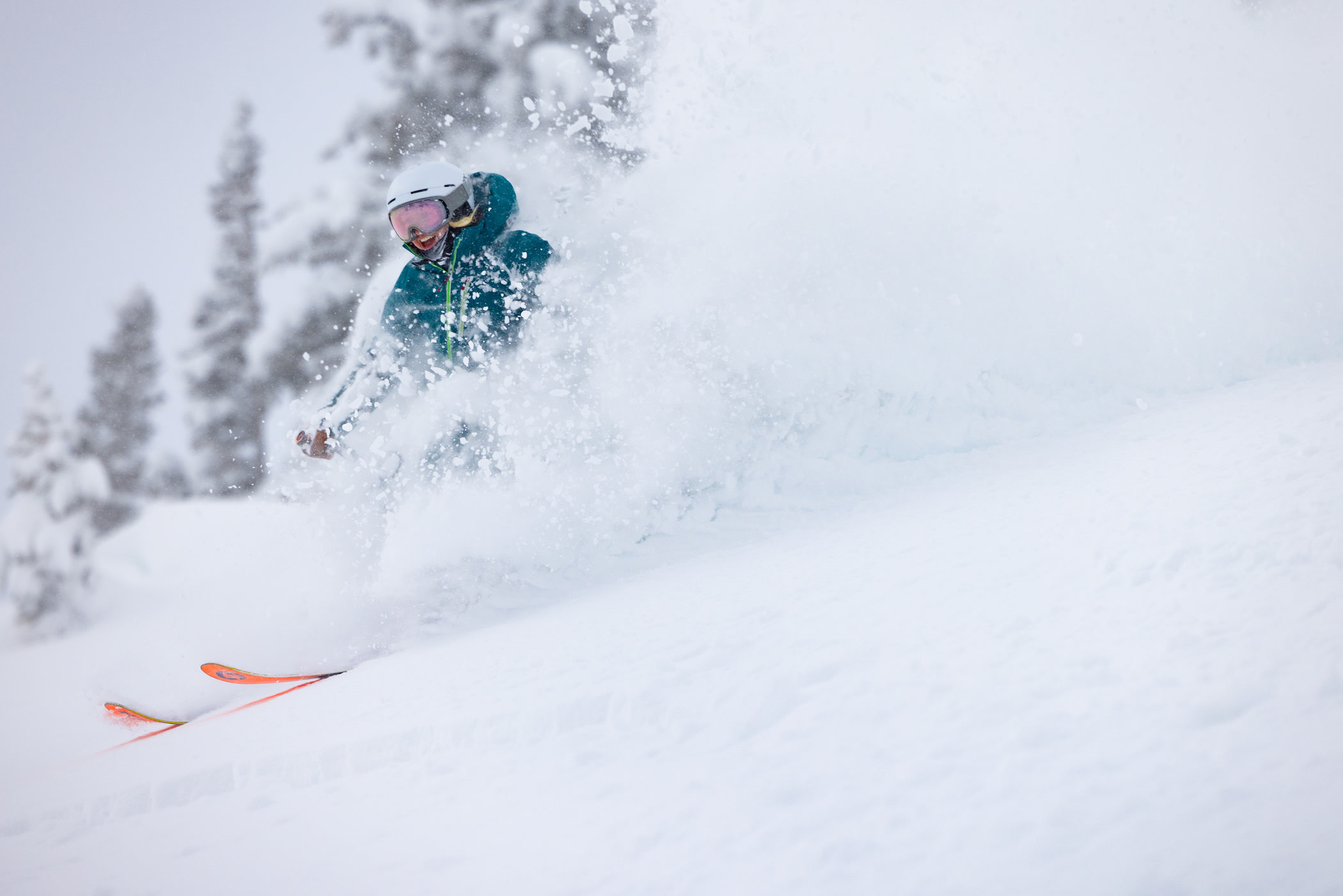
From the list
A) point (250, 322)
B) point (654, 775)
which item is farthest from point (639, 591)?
point (250, 322)

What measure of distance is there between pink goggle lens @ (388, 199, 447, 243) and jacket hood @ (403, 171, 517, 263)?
169 mm

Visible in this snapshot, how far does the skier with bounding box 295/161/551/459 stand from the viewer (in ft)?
14.0

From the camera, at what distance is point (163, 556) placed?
488 inches

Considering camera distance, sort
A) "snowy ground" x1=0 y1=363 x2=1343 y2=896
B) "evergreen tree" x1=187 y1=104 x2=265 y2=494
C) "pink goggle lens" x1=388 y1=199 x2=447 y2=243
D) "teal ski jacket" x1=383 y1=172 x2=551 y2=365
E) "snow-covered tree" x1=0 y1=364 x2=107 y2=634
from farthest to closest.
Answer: "evergreen tree" x1=187 y1=104 x2=265 y2=494 → "snow-covered tree" x1=0 y1=364 x2=107 y2=634 → "teal ski jacket" x1=383 y1=172 x2=551 y2=365 → "pink goggle lens" x1=388 y1=199 x2=447 y2=243 → "snowy ground" x1=0 y1=363 x2=1343 y2=896

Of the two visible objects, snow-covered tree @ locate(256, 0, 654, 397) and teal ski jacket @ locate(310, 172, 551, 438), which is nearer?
A: teal ski jacket @ locate(310, 172, 551, 438)

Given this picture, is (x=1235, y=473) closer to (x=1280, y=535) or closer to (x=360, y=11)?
(x=1280, y=535)

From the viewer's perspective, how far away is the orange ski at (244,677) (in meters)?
3.73

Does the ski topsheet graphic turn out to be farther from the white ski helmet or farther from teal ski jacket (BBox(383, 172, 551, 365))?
the white ski helmet

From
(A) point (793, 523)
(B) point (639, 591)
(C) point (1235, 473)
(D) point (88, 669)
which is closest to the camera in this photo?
(C) point (1235, 473)

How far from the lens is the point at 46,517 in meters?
12.5

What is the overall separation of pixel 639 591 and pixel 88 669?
754 centimetres

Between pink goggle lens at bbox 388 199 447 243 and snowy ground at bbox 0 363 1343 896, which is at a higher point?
pink goggle lens at bbox 388 199 447 243

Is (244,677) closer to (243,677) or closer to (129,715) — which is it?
(243,677)

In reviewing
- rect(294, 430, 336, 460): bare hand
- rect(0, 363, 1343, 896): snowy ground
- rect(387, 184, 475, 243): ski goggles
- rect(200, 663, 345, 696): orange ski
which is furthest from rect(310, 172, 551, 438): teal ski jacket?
rect(0, 363, 1343, 896): snowy ground
